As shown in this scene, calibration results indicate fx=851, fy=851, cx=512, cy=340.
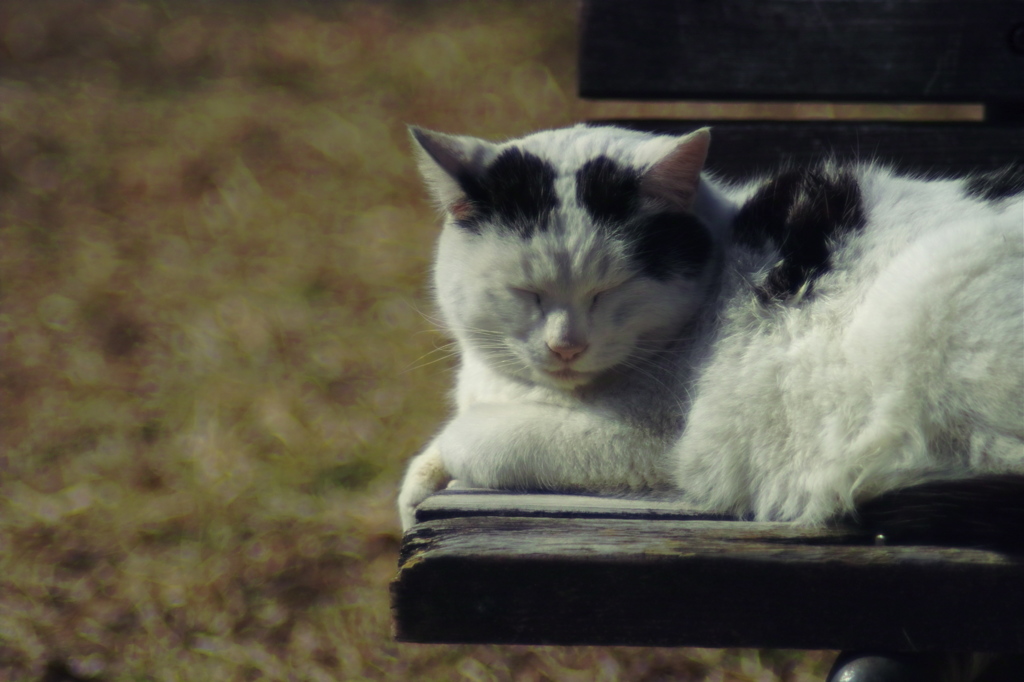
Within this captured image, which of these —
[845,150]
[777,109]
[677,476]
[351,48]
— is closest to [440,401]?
[845,150]

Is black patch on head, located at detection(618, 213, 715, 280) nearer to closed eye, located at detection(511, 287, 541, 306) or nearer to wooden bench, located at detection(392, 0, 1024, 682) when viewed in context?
closed eye, located at detection(511, 287, 541, 306)

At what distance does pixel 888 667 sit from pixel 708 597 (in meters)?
0.20

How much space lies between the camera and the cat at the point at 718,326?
113cm

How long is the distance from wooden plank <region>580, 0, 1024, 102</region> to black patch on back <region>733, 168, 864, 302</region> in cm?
65

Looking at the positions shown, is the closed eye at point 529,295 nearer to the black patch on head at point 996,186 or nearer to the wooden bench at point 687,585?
the wooden bench at point 687,585

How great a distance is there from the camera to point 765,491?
122 cm

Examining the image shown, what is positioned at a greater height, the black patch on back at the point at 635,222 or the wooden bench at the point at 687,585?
the black patch on back at the point at 635,222

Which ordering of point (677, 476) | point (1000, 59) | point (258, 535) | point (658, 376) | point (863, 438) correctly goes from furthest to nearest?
point (258, 535) < point (1000, 59) < point (658, 376) < point (677, 476) < point (863, 438)

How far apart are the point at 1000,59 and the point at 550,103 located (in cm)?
311

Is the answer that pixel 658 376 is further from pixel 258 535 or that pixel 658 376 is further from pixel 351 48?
pixel 351 48

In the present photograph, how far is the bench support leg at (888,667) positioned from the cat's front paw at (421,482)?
761mm

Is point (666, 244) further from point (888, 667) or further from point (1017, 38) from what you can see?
point (1017, 38)

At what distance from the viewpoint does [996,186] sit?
4.57 feet

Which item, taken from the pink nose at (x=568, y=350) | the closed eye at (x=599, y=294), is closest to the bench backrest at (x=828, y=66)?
the closed eye at (x=599, y=294)
